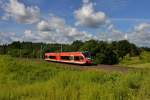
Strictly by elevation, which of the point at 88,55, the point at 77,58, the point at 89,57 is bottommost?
the point at 77,58

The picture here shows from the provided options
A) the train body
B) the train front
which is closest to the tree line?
the train front

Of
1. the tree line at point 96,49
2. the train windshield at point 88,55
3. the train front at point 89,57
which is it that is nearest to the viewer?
the train front at point 89,57

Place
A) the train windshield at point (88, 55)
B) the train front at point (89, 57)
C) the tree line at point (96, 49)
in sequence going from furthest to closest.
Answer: the tree line at point (96, 49)
the train windshield at point (88, 55)
the train front at point (89, 57)

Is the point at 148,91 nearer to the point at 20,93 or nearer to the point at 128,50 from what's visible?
the point at 20,93

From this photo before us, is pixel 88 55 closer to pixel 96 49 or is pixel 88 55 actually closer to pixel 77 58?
pixel 77 58

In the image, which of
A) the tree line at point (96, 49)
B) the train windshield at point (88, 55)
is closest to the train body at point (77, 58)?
the train windshield at point (88, 55)

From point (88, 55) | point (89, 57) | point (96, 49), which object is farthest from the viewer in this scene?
point (96, 49)

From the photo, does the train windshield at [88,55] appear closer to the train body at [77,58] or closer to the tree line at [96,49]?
the train body at [77,58]

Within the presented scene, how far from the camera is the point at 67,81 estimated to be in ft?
57.5

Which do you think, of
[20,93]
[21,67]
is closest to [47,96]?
[20,93]

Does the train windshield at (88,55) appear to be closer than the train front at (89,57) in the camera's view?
No

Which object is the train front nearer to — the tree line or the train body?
the train body

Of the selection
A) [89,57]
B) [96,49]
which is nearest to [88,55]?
[89,57]

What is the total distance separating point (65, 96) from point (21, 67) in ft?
72.2
